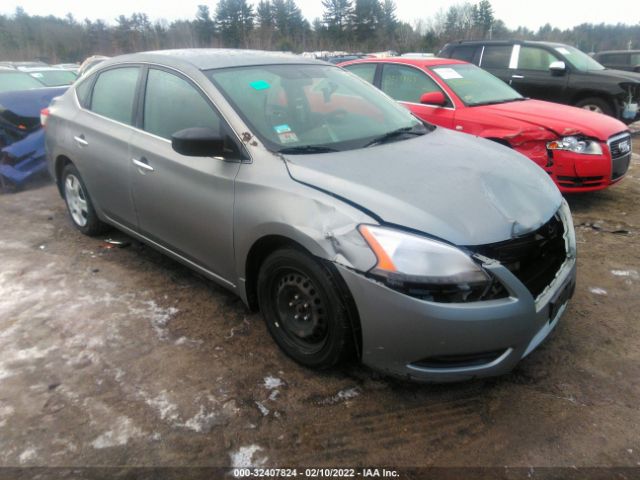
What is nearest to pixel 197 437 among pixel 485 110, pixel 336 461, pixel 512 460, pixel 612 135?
pixel 336 461

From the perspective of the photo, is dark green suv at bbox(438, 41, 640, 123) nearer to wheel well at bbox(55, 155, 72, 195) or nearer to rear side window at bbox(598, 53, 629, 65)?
rear side window at bbox(598, 53, 629, 65)

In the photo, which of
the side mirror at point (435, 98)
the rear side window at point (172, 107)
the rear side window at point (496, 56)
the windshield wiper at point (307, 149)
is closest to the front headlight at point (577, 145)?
the side mirror at point (435, 98)

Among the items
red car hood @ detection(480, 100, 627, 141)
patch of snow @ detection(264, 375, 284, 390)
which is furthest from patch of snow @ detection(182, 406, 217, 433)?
red car hood @ detection(480, 100, 627, 141)

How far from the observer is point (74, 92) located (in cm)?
436

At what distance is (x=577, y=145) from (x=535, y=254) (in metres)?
3.11

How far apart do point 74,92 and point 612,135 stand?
521cm

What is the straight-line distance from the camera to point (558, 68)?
823 centimetres

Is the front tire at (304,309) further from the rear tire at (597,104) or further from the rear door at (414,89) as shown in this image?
the rear tire at (597,104)

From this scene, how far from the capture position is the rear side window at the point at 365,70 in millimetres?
6395

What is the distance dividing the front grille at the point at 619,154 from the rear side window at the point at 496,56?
4145mm

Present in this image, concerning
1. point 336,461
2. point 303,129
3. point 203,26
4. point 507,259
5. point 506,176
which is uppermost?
point 203,26

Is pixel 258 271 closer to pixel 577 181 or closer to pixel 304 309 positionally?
pixel 304 309

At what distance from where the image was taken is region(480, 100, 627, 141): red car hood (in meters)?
4.92

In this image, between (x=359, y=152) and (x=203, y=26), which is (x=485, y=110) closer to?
(x=359, y=152)
